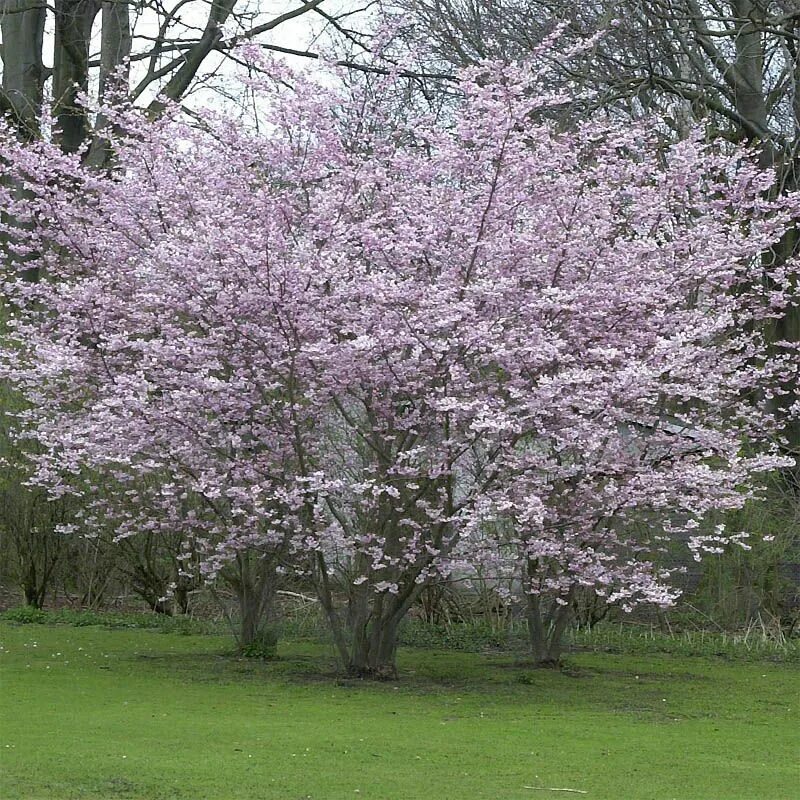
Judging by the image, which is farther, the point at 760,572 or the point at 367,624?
the point at 760,572

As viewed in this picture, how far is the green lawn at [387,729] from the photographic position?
18.9ft

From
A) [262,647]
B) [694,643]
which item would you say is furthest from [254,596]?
[694,643]

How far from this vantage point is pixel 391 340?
8477 millimetres

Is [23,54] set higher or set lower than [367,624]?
higher

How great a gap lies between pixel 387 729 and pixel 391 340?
256 centimetres

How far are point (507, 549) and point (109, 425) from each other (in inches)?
124

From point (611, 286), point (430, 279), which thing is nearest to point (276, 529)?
point (430, 279)

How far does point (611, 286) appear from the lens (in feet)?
29.9

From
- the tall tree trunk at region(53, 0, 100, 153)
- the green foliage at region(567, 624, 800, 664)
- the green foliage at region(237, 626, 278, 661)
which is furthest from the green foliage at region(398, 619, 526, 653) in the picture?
the tall tree trunk at region(53, 0, 100, 153)

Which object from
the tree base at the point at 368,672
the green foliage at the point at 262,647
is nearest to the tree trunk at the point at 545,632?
the tree base at the point at 368,672

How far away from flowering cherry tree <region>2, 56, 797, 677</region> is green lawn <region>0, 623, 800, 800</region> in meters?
0.82

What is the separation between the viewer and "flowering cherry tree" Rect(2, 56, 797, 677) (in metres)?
8.71

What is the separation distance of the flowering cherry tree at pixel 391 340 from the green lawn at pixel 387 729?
82 centimetres

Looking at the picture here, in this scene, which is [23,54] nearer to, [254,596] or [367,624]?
[254,596]
